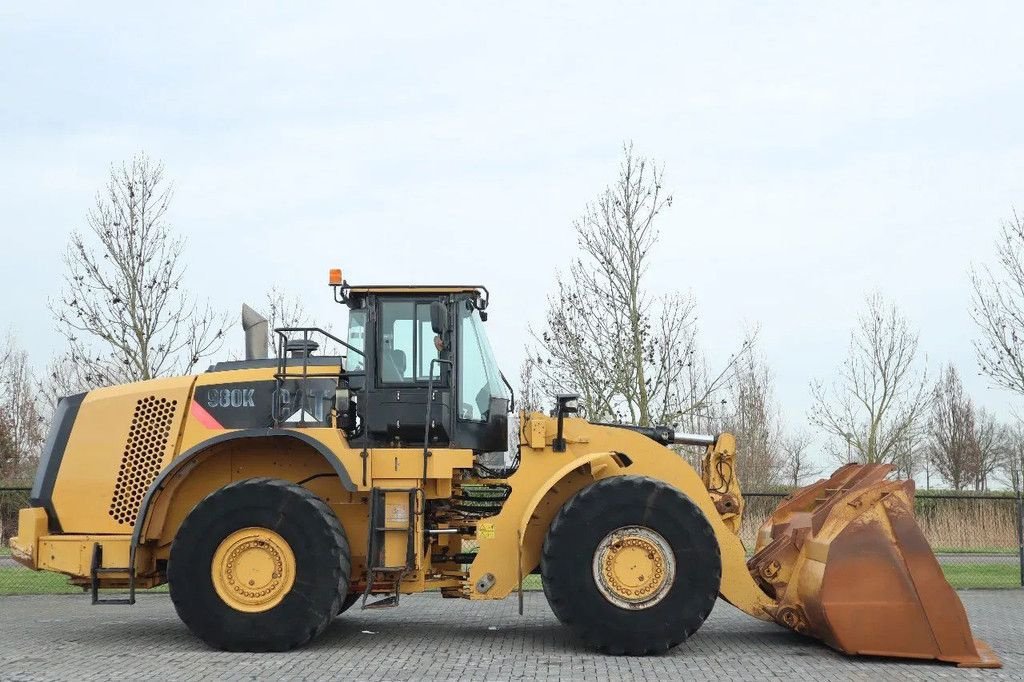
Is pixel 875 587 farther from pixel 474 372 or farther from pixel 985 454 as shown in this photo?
→ pixel 985 454

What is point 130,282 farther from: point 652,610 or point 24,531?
point 652,610

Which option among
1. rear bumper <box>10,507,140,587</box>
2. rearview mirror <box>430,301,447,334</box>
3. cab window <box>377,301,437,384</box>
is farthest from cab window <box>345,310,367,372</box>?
rear bumper <box>10,507,140,587</box>

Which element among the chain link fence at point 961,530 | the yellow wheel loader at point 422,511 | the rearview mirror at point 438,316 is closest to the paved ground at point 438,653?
the yellow wheel loader at point 422,511

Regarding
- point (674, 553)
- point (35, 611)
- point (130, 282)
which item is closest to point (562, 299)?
point (130, 282)

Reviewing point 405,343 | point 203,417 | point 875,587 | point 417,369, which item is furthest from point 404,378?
point 875,587

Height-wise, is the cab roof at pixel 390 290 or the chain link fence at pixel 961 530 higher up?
the cab roof at pixel 390 290

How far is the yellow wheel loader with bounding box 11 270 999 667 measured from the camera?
1022 cm

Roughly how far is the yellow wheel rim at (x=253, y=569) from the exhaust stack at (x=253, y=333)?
2.22m

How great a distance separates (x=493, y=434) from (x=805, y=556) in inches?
117

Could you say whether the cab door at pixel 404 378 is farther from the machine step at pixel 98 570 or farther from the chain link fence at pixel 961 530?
the chain link fence at pixel 961 530

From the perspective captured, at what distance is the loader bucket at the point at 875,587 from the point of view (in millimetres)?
9758

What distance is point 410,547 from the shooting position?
10648mm

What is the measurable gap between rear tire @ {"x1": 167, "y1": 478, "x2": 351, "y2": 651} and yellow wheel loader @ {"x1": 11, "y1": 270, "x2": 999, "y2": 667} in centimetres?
2

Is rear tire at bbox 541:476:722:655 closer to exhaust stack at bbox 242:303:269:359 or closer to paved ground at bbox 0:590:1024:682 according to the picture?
paved ground at bbox 0:590:1024:682
